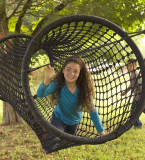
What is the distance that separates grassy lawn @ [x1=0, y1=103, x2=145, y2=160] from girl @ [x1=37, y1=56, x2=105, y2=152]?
2.03 feet

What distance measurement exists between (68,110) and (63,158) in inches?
30.8

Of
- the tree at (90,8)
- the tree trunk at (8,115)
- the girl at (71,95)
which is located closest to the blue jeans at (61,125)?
the girl at (71,95)

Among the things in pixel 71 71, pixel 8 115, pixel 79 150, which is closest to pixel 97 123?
pixel 71 71

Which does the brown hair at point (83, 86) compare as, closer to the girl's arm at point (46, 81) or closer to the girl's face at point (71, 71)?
the girl's face at point (71, 71)

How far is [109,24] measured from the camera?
4.45ft

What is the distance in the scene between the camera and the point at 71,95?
70.6 inches

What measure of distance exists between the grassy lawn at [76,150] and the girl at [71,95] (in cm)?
62

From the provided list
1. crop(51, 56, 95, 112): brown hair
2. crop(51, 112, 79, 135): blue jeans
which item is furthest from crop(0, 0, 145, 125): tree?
crop(51, 112, 79, 135): blue jeans

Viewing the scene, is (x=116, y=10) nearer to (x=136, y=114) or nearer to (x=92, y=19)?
(x=92, y=19)

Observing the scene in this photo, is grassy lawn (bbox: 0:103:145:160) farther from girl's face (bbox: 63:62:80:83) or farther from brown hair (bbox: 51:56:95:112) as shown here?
girl's face (bbox: 63:62:80:83)

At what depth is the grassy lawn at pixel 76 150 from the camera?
7.51 feet

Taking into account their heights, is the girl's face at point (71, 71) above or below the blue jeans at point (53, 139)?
above

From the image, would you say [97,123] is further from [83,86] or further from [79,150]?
[79,150]

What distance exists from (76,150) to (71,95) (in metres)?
1.00
